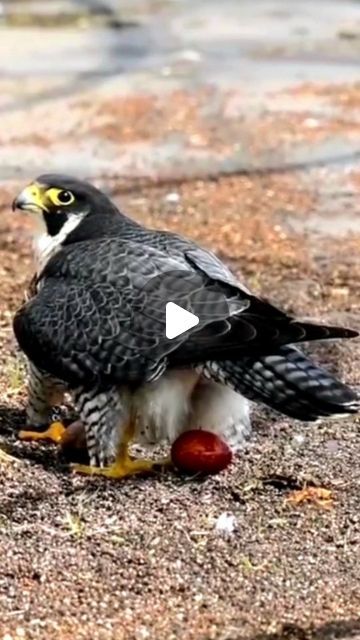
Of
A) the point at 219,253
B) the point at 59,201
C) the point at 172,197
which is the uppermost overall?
the point at 59,201

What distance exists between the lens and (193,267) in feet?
14.4

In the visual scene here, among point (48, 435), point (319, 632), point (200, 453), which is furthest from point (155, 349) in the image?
point (319, 632)

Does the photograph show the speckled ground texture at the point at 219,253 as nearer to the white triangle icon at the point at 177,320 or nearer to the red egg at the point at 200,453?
the red egg at the point at 200,453

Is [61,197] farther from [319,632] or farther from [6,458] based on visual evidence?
[319,632]

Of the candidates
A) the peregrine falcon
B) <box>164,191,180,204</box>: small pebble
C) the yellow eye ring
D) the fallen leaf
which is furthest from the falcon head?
<box>164,191,180,204</box>: small pebble

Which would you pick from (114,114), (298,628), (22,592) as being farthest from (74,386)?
(114,114)

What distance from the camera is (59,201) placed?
4.73 m

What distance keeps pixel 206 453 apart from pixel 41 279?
2.61 ft

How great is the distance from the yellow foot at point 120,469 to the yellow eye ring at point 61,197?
34.7 inches

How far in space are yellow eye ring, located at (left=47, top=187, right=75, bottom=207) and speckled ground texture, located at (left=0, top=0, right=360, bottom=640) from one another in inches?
28.1

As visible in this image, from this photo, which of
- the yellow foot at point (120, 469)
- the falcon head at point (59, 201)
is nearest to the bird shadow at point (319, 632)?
the yellow foot at point (120, 469)

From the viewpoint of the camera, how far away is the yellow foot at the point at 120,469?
434 centimetres

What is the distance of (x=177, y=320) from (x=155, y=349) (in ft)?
0.35

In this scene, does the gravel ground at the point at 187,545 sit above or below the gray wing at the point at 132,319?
below
